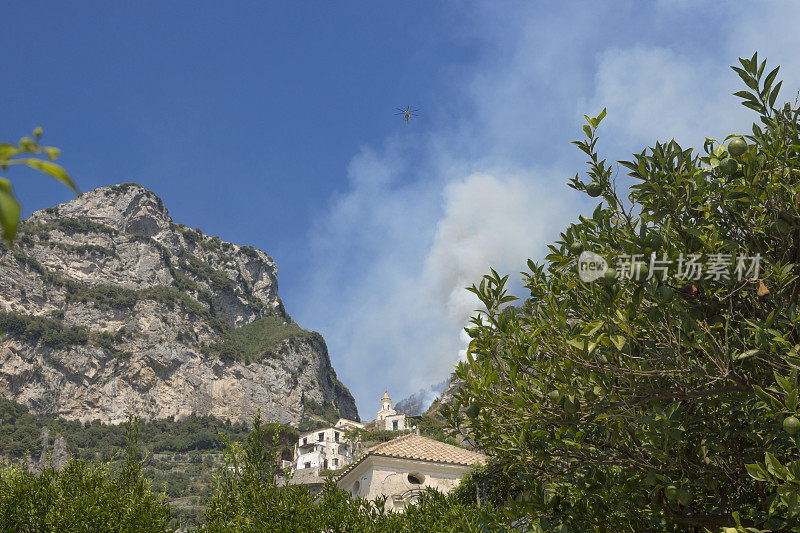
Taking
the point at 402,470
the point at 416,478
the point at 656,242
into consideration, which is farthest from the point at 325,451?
the point at 656,242

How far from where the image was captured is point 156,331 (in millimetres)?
151125

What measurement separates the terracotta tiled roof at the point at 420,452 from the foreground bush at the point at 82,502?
12.9 metres

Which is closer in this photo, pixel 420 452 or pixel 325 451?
pixel 420 452

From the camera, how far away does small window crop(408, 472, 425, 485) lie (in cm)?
2552

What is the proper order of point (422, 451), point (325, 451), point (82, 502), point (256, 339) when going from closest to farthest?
point (82, 502) → point (422, 451) → point (325, 451) → point (256, 339)

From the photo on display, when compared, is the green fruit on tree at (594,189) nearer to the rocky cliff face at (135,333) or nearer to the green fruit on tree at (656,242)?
the green fruit on tree at (656,242)

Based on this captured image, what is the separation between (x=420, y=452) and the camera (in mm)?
26500

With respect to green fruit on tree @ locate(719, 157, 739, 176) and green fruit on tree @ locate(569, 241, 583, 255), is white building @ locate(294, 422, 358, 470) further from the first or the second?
green fruit on tree @ locate(719, 157, 739, 176)

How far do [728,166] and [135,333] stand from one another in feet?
528

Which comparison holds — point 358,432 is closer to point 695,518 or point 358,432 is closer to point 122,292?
point 695,518

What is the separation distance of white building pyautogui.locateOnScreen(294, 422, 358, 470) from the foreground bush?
251 ft

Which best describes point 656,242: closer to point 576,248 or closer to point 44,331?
point 576,248

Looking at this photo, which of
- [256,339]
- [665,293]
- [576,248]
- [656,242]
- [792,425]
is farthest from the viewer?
[256,339]

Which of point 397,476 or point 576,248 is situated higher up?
point 576,248
